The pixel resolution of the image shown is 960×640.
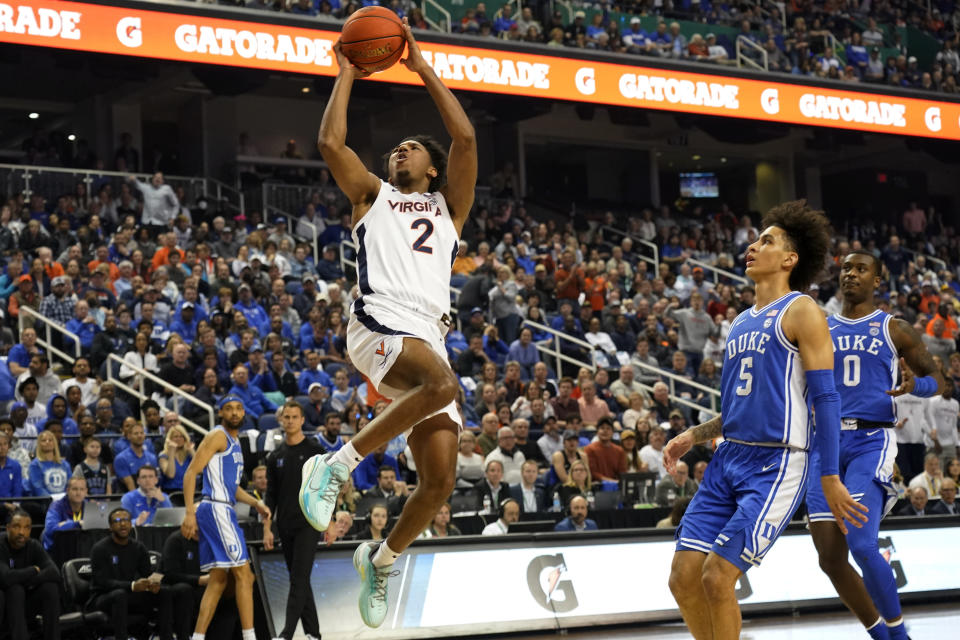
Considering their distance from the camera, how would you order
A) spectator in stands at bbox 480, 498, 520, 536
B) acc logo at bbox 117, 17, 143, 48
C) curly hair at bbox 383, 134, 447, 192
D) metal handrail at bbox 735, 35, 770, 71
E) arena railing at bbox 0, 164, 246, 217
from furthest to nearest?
metal handrail at bbox 735, 35, 770, 71 < arena railing at bbox 0, 164, 246, 217 < acc logo at bbox 117, 17, 143, 48 < spectator in stands at bbox 480, 498, 520, 536 < curly hair at bbox 383, 134, 447, 192

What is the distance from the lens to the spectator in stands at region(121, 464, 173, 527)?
37.8 ft

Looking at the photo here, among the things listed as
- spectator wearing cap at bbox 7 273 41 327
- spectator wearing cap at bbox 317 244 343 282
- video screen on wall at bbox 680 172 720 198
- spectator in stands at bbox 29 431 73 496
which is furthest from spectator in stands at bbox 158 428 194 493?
video screen on wall at bbox 680 172 720 198

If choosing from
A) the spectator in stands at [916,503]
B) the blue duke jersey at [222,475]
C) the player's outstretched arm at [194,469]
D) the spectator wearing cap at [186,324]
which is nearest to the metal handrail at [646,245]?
the spectator in stands at [916,503]

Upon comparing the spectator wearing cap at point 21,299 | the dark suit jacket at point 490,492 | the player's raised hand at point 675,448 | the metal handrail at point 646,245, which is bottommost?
the dark suit jacket at point 490,492

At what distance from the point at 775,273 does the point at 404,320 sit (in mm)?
1759

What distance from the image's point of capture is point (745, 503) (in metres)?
5.24

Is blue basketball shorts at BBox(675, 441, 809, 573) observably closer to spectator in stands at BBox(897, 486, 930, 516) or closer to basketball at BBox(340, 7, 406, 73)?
basketball at BBox(340, 7, 406, 73)

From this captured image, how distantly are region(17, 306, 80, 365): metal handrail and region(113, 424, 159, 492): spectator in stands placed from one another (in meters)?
2.74

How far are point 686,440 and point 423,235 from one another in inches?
63.2

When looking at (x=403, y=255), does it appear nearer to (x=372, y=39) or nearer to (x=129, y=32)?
(x=372, y=39)

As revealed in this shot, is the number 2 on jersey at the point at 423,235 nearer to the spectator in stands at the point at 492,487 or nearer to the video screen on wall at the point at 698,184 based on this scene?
the spectator in stands at the point at 492,487

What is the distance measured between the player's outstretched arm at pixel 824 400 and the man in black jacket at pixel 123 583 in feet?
21.8

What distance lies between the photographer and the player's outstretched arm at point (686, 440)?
578 centimetres

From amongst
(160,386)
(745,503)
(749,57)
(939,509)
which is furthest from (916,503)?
(749,57)
